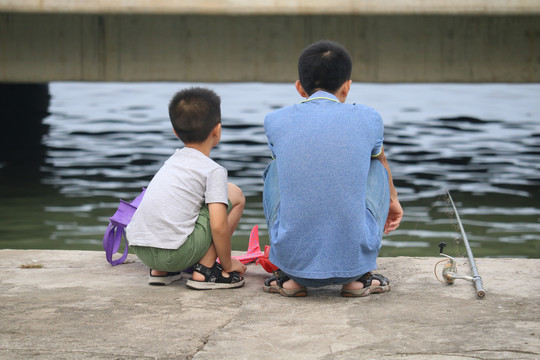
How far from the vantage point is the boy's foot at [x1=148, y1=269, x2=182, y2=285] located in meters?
4.10

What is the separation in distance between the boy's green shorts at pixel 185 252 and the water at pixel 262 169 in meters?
2.39

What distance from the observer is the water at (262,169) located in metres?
7.66

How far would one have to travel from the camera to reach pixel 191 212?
3994 mm

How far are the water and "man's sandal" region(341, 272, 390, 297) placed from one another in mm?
1906

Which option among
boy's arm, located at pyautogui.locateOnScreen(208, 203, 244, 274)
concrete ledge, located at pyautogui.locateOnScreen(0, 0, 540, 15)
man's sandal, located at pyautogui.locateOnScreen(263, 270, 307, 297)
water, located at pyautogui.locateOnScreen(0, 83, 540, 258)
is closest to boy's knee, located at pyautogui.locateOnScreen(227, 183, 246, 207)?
boy's arm, located at pyautogui.locateOnScreen(208, 203, 244, 274)

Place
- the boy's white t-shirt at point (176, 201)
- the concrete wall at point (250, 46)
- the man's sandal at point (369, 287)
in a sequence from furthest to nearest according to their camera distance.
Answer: the concrete wall at point (250, 46), the boy's white t-shirt at point (176, 201), the man's sandal at point (369, 287)

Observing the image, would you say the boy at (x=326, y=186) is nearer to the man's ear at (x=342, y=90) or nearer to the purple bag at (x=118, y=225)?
the man's ear at (x=342, y=90)

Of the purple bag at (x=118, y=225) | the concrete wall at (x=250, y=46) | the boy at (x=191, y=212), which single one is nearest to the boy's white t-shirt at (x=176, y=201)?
the boy at (x=191, y=212)

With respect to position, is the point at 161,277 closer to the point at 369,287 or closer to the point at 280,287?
the point at 280,287

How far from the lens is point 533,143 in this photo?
15469mm

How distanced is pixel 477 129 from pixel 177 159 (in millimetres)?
15173

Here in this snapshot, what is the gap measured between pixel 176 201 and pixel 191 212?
97 millimetres

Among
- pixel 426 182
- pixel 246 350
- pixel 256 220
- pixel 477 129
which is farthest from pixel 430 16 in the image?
pixel 477 129

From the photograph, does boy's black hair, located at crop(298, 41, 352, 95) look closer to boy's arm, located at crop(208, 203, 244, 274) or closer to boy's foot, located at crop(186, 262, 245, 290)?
boy's arm, located at crop(208, 203, 244, 274)
